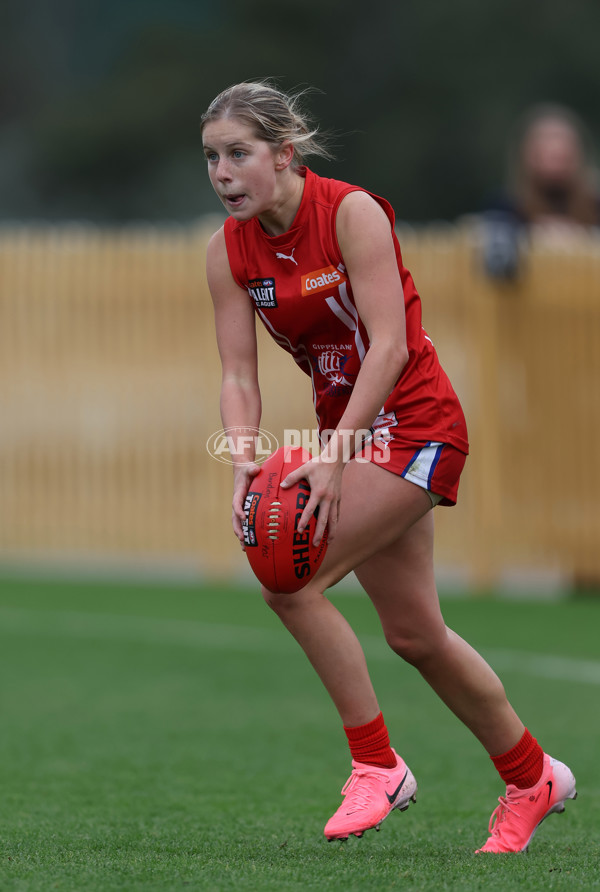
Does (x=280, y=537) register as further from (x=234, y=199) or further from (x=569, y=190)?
(x=569, y=190)

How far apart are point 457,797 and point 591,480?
6.63m

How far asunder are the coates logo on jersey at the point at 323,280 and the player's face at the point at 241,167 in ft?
0.75

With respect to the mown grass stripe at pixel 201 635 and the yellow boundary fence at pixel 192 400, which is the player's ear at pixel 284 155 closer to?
the mown grass stripe at pixel 201 635

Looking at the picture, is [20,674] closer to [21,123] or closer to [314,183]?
[314,183]

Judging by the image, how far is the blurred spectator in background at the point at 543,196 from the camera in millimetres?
9734

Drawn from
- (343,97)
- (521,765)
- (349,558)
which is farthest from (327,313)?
(343,97)

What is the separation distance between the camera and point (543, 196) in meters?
10.5

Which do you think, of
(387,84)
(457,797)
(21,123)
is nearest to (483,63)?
(387,84)

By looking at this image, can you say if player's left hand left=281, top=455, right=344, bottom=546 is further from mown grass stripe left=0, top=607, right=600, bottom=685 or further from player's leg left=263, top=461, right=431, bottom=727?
mown grass stripe left=0, top=607, right=600, bottom=685

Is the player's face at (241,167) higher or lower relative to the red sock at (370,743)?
higher

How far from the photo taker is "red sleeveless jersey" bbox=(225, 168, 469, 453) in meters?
3.93

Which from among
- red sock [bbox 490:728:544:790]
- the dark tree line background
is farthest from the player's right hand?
the dark tree line background

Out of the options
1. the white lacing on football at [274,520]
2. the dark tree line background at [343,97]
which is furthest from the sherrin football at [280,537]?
the dark tree line background at [343,97]

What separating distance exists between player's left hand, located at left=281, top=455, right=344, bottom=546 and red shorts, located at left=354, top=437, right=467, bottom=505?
0.16 metres
